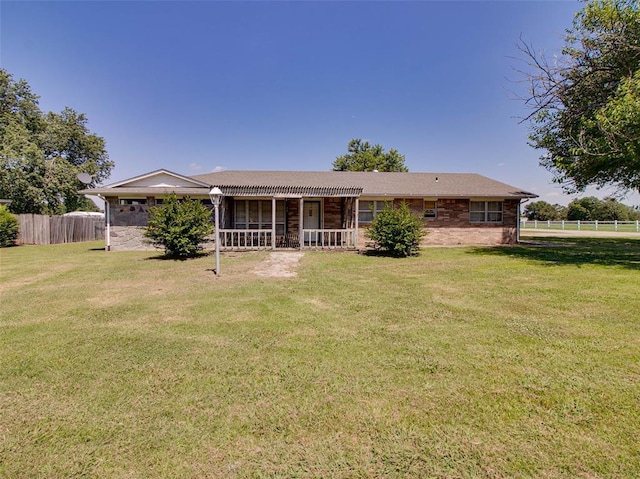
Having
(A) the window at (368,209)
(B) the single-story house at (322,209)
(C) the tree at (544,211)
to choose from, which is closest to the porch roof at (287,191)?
(B) the single-story house at (322,209)

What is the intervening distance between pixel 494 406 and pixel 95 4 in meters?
16.4

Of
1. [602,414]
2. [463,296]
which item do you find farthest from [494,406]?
[463,296]

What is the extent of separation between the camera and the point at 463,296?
6.18 m

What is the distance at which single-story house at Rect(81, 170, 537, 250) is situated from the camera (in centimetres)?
1488

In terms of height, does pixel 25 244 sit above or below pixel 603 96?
below

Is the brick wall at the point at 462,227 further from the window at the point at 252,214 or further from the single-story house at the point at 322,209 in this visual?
the window at the point at 252,214

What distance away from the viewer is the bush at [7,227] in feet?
55.9

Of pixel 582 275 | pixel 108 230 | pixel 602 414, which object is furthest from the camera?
pixel 108 230

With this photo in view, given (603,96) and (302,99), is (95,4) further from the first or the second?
(603,96)

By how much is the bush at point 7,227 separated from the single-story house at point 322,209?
7.18 metres

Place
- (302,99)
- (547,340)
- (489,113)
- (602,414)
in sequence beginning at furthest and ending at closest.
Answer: (302,99) → (489,113) → (547,340) → (602,414)

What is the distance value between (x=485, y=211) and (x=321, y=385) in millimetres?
16465

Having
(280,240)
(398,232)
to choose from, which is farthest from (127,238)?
(398,232)

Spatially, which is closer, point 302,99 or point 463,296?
point 463,296
